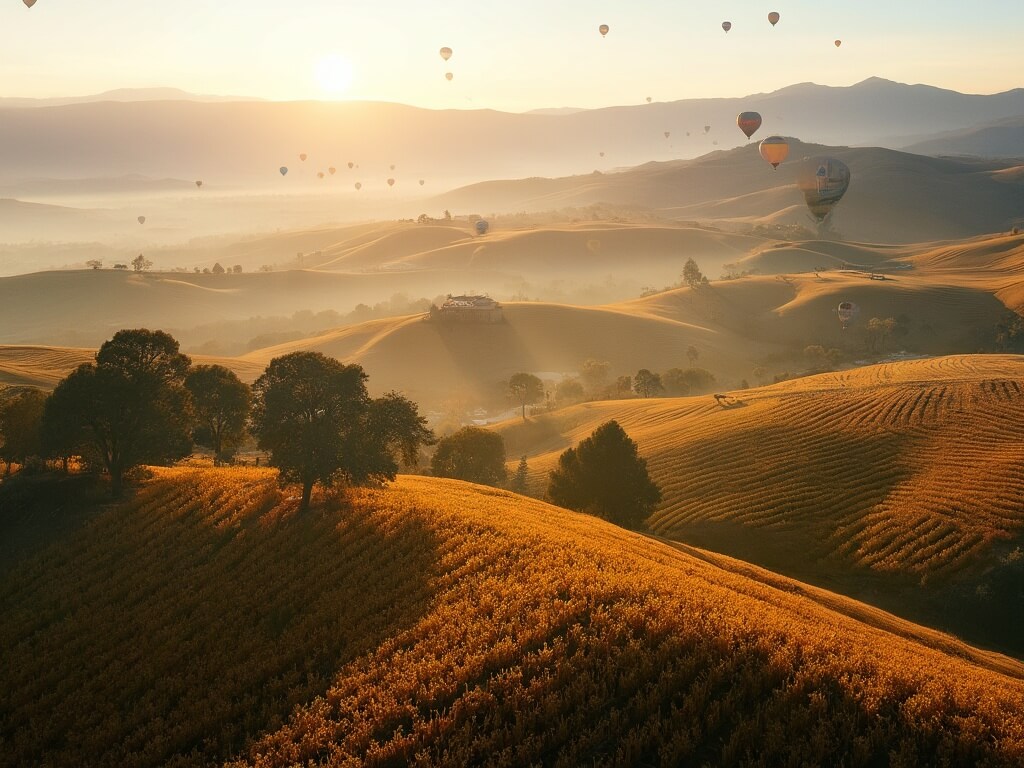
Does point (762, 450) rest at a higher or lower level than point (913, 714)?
lower

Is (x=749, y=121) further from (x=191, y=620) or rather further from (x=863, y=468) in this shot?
(x=191, y=620)

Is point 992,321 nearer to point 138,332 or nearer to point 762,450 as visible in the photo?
point 762,450

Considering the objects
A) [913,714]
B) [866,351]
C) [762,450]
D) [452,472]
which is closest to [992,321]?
[866,351]

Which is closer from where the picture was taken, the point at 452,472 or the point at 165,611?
the point at 165,611

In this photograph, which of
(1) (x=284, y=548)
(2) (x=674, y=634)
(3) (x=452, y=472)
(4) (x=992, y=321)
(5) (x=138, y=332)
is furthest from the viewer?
(4) (x=992, y=321)

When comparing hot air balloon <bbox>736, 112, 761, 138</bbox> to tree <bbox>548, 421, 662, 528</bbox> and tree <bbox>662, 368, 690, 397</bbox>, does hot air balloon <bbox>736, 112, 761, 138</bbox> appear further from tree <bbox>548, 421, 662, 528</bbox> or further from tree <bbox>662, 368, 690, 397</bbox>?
tree <bbox>548, 421, 662, 528</bbox>

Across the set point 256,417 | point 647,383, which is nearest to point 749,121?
point 647,383

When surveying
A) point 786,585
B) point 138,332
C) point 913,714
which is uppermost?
point 138,332
